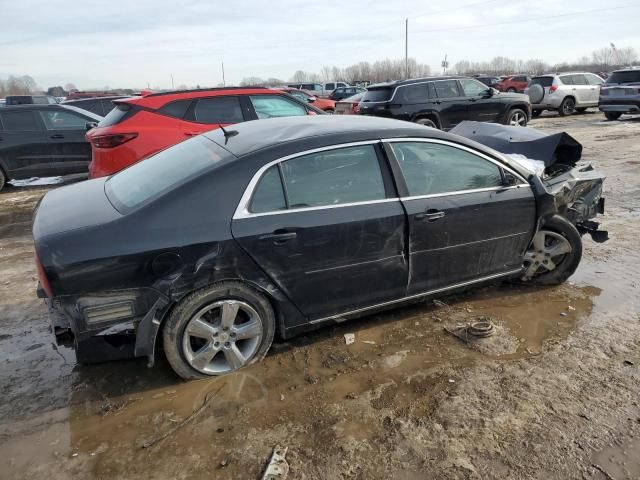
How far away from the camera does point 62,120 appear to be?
9594 mm

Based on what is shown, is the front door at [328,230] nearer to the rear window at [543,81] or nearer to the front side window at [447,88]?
the front side window at [447,88]

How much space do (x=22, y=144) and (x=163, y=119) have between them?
4.31m

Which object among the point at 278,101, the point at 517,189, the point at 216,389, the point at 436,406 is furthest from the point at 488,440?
the point at 278,101

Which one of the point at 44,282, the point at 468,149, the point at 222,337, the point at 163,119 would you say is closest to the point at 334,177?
the point at 468,149

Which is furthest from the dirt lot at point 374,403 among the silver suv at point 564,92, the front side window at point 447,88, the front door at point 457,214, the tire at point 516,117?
the silver suv at point 564,92

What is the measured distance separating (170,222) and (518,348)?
8.23ft

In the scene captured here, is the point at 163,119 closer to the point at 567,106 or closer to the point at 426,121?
the point at 426,121

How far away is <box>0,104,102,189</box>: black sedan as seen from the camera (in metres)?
9.20

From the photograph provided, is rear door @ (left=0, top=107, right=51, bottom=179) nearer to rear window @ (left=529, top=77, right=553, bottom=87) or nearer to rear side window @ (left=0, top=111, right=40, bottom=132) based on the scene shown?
rear side window @ (left=0, top=111, right=40, bottom=132)

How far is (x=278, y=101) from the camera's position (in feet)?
24.5

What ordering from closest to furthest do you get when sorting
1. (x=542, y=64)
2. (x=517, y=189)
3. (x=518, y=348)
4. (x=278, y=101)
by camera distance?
(x=518, y=348)
(x=517, y=189)
(x=278, y=101)
(x=542, y=64)

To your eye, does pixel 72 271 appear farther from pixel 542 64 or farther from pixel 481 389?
pixel 542 64

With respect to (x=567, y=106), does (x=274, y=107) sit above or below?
above

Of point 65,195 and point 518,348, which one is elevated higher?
point 65,195
